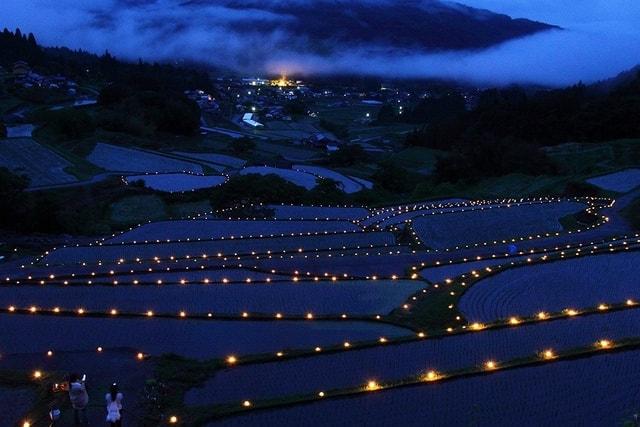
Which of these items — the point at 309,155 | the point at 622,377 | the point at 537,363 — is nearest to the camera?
the point at 622,377

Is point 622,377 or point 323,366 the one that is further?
point 323,366

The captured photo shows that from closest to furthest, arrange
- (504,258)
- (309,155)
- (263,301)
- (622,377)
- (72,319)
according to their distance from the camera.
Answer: (622,377) < (72,319) < (263,301) < (504,258) < (309,155)

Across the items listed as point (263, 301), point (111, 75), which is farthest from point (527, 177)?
point (111, 75)

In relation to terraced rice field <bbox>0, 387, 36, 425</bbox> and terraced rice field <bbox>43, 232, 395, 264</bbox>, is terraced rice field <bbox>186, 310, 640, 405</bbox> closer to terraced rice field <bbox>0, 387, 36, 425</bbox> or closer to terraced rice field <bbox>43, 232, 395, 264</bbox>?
terraced rice field <bbox>0, 387, 36, 425</bbox>

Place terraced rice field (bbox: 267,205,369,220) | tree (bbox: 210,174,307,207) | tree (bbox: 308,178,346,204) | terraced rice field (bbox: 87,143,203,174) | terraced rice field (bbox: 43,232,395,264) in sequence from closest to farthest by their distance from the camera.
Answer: terraced rice field (bbox: 43,232,395,264)
terraced rice field (bbox: 267,205,369,220)
tree (bbox: 210,174,307,207)
tree (bbox: 308,178,346,204)
terraced rice field (bbox: 87,143,203,174)

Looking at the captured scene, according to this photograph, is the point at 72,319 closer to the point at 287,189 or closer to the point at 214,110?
the point at 287,189

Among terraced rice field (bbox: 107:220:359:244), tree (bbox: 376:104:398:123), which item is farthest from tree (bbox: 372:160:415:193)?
tree (bbox: 376:104:398:123)
